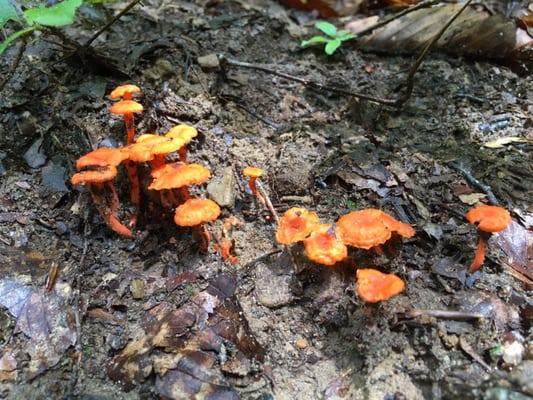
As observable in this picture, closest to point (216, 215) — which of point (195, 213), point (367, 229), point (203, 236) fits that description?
point (195, 213)

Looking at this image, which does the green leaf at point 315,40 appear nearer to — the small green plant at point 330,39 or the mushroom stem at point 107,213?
the small green plant at point 330,39

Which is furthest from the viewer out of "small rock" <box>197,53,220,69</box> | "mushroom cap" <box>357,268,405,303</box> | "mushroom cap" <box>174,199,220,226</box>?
"small rock" <box>197,53,220,69</box>

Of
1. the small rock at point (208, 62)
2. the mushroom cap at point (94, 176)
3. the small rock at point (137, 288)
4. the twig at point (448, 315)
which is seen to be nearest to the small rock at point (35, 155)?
the mushroom cap at point (94, 176)

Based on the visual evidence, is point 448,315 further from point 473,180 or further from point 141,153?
point 141,153

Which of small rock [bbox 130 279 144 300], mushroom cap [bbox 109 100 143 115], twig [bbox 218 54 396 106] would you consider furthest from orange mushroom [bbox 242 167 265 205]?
twig [bbox 218 54 396 106]

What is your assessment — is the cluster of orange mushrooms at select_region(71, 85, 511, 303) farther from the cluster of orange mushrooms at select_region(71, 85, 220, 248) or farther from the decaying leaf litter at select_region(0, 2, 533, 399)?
the decaying leaf litter at select_region(0, 2, 533, 399)

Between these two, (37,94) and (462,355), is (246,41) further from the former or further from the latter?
(462,355)
